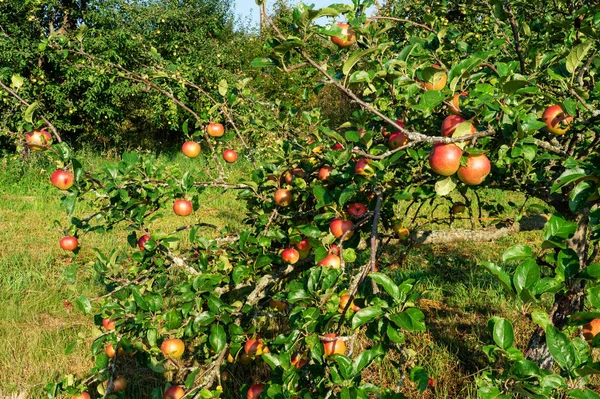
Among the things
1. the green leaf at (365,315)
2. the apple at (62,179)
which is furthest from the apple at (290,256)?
the apple at (62,179)

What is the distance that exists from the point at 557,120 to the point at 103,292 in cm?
288

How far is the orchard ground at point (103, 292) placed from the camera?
7.56 feet

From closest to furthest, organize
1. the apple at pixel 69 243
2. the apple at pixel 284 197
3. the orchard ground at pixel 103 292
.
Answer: the apple at pixel 284 197
the apple at pixel 69 243
the orchard ground at pixel 103 292

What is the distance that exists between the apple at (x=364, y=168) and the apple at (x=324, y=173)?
19 centimetres

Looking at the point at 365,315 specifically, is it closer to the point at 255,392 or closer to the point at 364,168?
the point at 364,168

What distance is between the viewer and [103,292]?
10.6ft

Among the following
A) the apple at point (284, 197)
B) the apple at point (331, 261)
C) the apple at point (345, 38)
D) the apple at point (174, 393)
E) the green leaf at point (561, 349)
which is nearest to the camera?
the green leaf at point (561, 349)

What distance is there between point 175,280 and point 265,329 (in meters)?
0.80

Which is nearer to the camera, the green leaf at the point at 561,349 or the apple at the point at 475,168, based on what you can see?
the green leaf at the point at 561,349

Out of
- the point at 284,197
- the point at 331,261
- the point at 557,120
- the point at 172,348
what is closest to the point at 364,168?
the point at 331,261

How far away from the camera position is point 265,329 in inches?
110

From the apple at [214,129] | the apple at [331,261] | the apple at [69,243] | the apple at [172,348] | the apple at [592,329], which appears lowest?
the apple at [172,348]

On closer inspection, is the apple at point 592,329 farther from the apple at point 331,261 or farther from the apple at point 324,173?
the apple at point 324,173

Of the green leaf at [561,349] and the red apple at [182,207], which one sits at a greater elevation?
the green leaf at [561,349]
